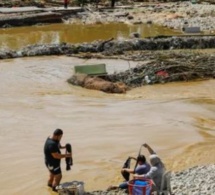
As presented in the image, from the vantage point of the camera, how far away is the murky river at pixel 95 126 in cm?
1206

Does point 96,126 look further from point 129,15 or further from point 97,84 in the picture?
point 129,15

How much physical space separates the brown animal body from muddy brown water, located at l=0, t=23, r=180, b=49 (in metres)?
12.6

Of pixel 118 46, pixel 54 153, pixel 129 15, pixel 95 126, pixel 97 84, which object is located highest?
pixel 54 153

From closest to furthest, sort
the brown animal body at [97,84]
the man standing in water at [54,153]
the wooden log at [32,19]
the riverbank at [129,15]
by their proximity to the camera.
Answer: the man standing in water at [54,153] < the brown animal body at [97,84] < the wooden log at [32,19] < the riverbank at [129,15]

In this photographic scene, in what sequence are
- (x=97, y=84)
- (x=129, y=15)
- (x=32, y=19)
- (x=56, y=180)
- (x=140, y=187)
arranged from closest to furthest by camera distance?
(x=140, y=187) < (x=56, y=180) < (x=97, y=84) < (x=32, y=19) < (x=129, y=15)

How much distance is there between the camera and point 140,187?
8.84 meters

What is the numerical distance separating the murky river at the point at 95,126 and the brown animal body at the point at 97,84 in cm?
42

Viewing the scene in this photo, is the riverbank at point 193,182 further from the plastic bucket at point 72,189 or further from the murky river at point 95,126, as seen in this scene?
the murky river at point 95,126

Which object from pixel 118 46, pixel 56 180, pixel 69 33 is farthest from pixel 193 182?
pixel 69 33

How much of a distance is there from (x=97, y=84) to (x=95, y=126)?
5.18 metres

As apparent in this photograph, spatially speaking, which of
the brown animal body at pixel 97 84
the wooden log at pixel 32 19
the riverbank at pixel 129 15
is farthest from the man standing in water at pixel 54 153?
the wooden log at pixel 32 19

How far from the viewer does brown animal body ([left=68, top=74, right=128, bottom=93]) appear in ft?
66.3

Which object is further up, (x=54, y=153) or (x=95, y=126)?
(x=54, y=153)

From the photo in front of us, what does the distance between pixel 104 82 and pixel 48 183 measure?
33.8 ft
